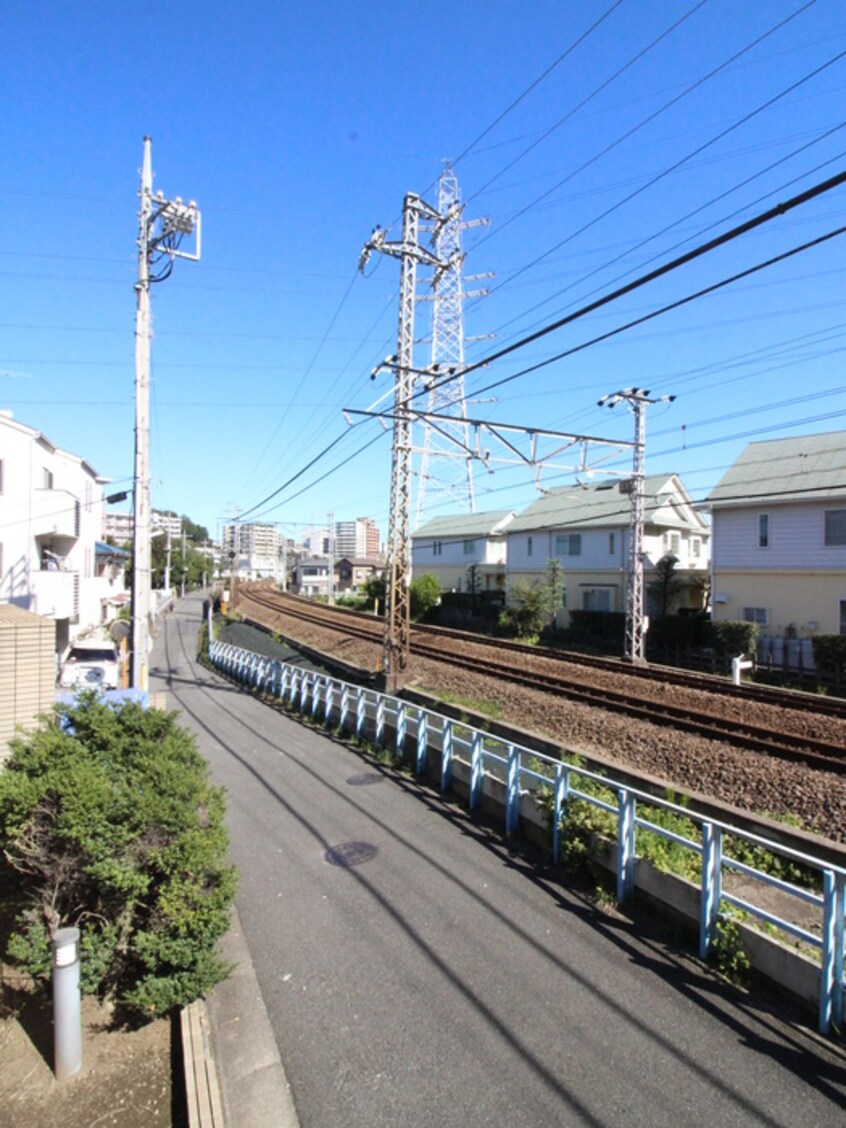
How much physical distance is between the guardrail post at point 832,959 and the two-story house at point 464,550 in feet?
134

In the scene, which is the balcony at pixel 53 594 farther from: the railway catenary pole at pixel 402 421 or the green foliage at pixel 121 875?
the green foliage at pixel 121 875

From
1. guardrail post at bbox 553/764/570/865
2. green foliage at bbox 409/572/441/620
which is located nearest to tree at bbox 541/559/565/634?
green foliage at bbox 409/572/441/620

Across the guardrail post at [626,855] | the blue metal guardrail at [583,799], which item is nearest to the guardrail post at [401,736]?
the blue metal guardrail at [583,799]

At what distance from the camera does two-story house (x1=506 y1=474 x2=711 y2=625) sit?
33.4 m

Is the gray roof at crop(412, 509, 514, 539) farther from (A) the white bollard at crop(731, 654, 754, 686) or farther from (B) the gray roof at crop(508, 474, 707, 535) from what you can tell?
(A) the white bollard at crop(731, 654, 754, 686)

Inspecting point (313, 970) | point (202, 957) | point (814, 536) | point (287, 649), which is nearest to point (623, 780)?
point (313, 970)

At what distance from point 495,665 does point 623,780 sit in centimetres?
1250

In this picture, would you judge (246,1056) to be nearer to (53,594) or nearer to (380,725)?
(380,725)

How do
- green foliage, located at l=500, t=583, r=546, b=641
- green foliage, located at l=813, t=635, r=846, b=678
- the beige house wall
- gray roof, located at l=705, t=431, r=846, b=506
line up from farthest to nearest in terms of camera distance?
1. green foliage, located at l=500, t=583, r=546, b=641
2. gray roof, located at l=705, t=431, r=846, b=506
3. the beige house wall
4. green foliage, located at l=813, t=635, r=846, b=678

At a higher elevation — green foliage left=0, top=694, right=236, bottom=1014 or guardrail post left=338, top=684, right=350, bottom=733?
green foliage left=0, top=694, right=236, bottom=1014

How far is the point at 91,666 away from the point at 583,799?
58.8ft

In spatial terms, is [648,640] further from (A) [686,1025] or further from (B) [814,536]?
(A) [686,1025]

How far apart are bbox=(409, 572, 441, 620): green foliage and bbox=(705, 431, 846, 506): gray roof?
61.8ft

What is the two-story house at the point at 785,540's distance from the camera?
22422mm
